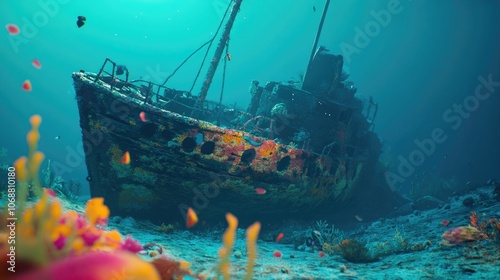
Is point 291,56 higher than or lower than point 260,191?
higher

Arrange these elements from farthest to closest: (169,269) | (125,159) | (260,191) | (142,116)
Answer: (260,191) → (125,159) → (142,116) → (169,269)

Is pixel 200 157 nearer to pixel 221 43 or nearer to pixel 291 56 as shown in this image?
pixel 221 43

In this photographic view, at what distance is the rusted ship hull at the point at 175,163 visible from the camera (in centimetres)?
650

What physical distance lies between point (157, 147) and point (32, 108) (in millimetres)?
82270

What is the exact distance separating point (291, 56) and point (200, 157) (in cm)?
11285

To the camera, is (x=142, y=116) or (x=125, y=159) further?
(x=125, y=159)

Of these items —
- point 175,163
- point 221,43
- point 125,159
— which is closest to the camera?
point 125,159

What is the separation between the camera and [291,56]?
367 feet

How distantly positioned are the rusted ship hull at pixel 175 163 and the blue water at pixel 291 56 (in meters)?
22.1

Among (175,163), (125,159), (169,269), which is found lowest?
(169,269)

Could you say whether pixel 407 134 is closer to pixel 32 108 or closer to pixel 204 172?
pixel 204 172

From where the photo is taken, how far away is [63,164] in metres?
48.4

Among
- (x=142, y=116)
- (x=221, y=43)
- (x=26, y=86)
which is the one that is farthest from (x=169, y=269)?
(x=221, y=43)

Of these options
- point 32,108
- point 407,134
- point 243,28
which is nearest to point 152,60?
point 243,28
